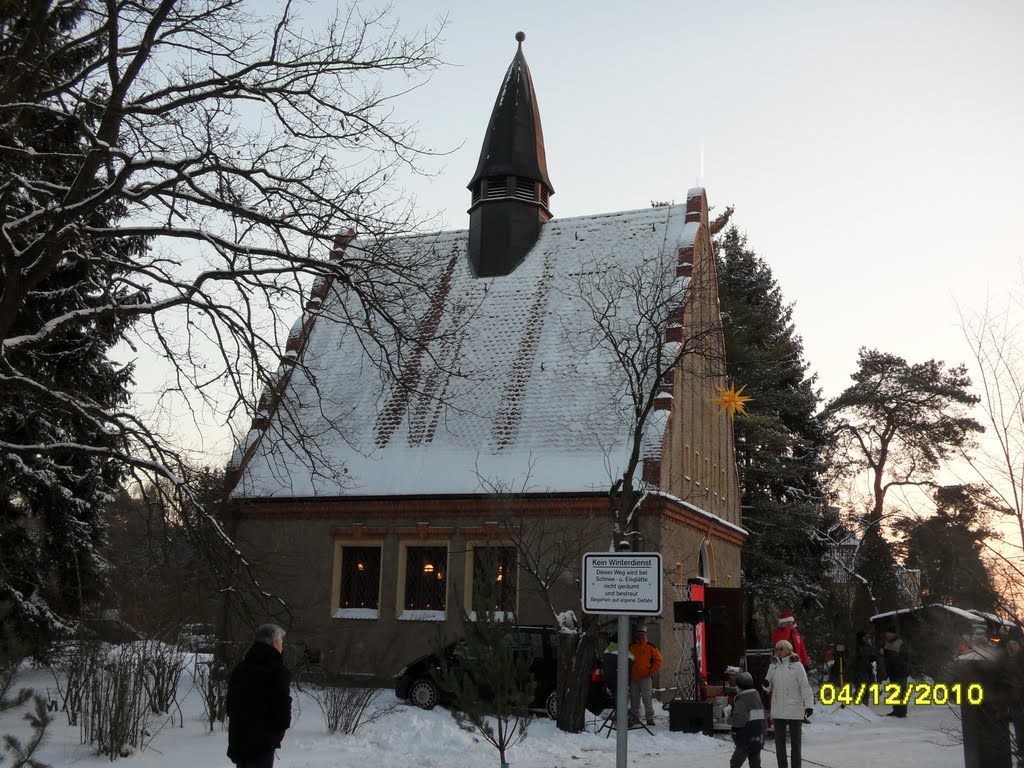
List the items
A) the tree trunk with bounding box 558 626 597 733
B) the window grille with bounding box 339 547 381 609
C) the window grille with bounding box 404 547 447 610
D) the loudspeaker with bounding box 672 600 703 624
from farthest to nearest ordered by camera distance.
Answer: the window grille with bounding box 339 547 381 609, the window grille with bounding box 404 547 447 610, the tree trunk with bounding box 558 626 597 733, the loudspeaker with bounding box 672 600 703 624

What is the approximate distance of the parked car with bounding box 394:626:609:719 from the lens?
58.0 feet

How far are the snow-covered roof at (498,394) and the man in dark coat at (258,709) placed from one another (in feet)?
43.6

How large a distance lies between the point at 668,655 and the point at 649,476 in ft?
13.4

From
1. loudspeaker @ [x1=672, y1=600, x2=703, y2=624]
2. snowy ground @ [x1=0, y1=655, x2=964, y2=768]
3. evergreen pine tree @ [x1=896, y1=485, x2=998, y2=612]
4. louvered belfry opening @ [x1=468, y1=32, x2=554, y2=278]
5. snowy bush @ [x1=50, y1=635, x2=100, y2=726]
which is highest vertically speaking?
louvered belfry opening @ [x1=468, y1=32, x2=554, y2=278]

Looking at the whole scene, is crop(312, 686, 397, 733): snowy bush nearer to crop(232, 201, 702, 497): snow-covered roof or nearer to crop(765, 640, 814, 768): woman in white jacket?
crop(765, 640, 814, 768): woman in white jacket

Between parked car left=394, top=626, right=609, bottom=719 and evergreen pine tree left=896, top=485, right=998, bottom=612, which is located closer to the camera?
evergreen pine tree left=896, top=485, right=998, bottom=612

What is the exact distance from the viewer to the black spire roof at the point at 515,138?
2938 cm

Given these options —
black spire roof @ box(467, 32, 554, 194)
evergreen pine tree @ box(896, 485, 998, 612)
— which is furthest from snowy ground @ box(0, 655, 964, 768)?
black spire roof @ box(467, 32, 554, 194)

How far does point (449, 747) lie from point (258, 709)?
6565 mm

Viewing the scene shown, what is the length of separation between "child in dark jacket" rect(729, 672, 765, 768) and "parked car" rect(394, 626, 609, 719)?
533 cm

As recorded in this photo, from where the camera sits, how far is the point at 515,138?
1169 inches

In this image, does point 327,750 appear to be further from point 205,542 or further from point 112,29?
point 112,29

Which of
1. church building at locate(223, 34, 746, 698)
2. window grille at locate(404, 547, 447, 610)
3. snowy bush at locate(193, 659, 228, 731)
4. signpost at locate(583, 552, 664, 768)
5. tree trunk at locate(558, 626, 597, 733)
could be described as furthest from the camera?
window grille at locate(404, 547, 447, 610)

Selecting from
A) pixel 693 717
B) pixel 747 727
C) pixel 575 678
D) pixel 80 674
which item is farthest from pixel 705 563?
pixel 80 674
